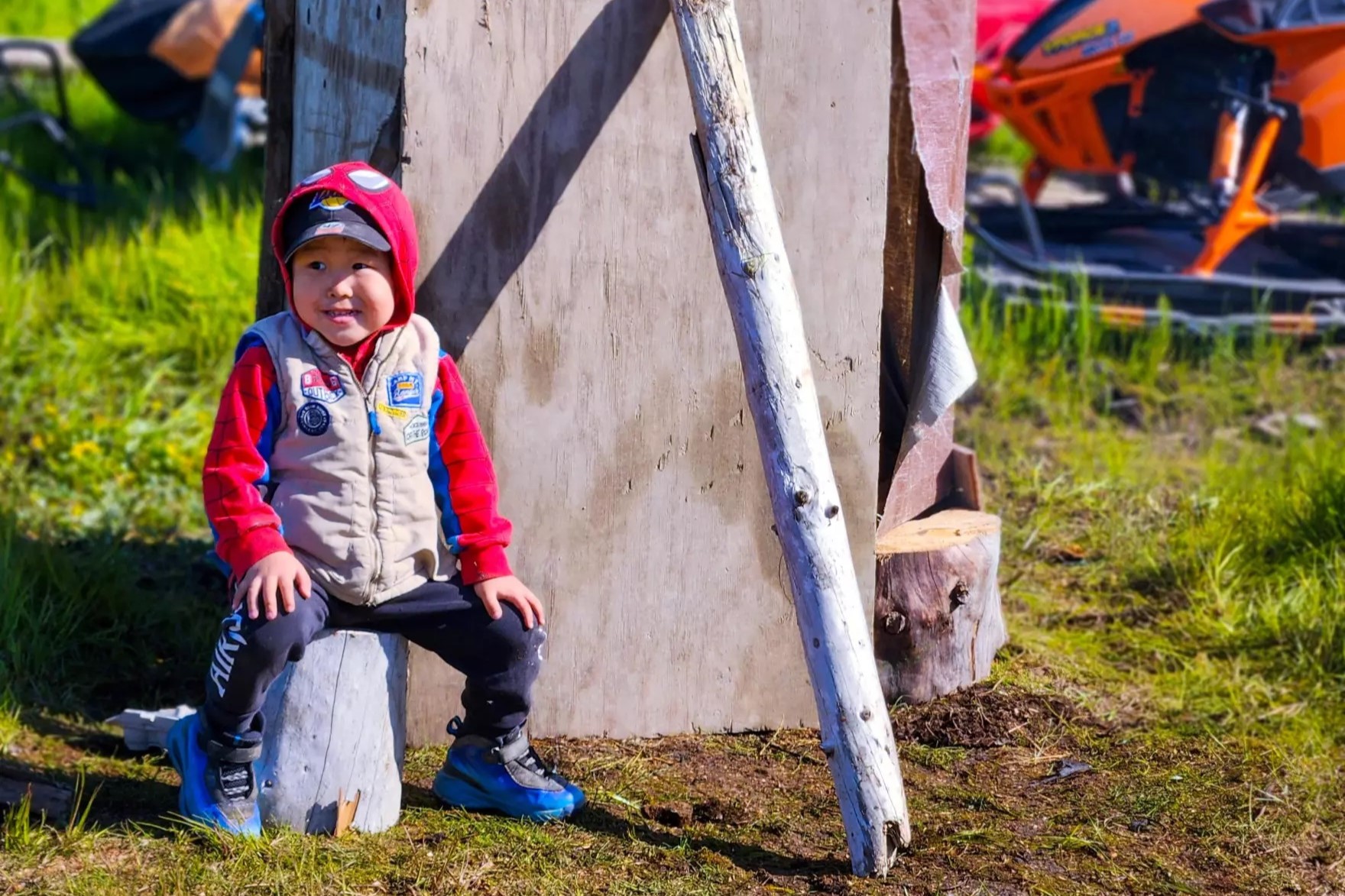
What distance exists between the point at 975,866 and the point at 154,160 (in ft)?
22.7

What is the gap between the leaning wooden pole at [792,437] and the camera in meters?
2.64

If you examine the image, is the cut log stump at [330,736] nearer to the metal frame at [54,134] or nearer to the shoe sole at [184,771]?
the shoe sole at [184,771]

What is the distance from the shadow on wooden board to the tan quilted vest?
265mm

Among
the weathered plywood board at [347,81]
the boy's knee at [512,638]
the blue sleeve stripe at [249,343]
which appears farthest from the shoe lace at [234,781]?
the weathered plywood board at [347,81]

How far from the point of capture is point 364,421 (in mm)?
2652

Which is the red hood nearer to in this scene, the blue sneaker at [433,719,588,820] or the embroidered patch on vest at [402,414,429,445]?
the embroidered patch on vest at [402,414,429,445]

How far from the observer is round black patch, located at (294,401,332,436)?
8.62ft

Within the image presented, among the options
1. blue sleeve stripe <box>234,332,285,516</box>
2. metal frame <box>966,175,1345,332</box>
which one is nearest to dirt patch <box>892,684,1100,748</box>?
blue sleeve stripe <box>234,332,285,516</box>

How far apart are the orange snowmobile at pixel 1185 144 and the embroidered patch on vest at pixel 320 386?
378 centimetres

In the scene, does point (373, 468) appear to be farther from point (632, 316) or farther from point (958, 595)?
point (958, 595)

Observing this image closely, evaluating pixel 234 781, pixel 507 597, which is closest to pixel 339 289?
pixel 507 597

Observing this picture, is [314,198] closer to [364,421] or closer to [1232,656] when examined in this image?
[364,421]

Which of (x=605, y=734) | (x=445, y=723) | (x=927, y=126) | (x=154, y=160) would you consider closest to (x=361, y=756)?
(x=445, y=723)

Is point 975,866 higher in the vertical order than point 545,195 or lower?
lower
